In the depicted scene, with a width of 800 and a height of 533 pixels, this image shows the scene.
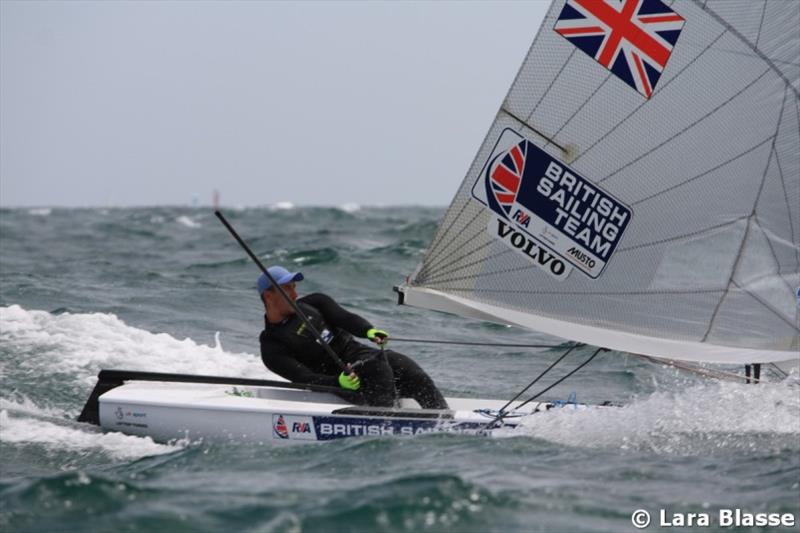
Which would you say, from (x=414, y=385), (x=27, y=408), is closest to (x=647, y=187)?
(x=414, y=385)

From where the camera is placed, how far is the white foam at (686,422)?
5031mm

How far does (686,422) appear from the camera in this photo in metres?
5.32

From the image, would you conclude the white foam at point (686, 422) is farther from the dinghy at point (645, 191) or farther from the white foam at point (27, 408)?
the white foam at point (27, 408)

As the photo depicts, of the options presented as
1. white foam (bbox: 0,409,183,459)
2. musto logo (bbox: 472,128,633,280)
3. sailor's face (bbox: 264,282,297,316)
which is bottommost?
white foam (bbox: 0,409,183,459)

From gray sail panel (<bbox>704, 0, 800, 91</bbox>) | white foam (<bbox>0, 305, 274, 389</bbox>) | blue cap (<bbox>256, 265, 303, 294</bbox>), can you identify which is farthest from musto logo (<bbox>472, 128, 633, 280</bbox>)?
white foam (<bbox>0, 305, 274, 389</bbox>)

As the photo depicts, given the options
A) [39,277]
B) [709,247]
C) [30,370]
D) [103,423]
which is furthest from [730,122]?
[39,277]

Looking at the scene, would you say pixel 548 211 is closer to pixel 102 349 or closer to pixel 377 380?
pixel 377 380

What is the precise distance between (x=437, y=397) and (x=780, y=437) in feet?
5.77

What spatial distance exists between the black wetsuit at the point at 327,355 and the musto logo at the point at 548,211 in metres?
1.15

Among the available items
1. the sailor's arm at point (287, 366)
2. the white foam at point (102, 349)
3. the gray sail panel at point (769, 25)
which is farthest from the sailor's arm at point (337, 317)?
the gray sail panel at point (769, 25)

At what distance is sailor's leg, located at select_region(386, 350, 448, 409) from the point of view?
5914mm

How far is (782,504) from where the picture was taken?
4016 mm

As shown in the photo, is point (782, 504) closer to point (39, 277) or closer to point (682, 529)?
point (682, 529)

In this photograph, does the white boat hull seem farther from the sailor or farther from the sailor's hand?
the sailor's hand
